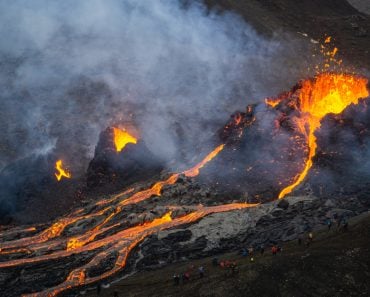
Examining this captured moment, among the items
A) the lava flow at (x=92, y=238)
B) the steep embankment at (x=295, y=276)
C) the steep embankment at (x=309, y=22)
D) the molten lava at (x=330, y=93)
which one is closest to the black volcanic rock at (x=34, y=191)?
the lava flow at (x=92, y=238)

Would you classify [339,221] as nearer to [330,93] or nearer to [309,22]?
[330,93]

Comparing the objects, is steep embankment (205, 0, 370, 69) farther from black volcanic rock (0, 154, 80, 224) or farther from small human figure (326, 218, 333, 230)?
small human figure (326, 218, 333, 230)

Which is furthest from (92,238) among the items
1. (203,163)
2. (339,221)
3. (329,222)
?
(339,221)

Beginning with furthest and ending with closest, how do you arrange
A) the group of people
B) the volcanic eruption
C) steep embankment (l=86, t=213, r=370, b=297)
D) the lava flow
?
the volcanic eruption, the lava flow, the group of people, steep embankment (l=86, t=213, r=370, b=297)

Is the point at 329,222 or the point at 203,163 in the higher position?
the point at 329,222

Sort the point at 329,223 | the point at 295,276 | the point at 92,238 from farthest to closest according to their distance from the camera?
the point at 92,238 → the point at 329,223 → the point at 295,276

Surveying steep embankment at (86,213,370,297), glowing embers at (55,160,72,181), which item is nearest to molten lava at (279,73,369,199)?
steep embankment at (86,213,370,297)
